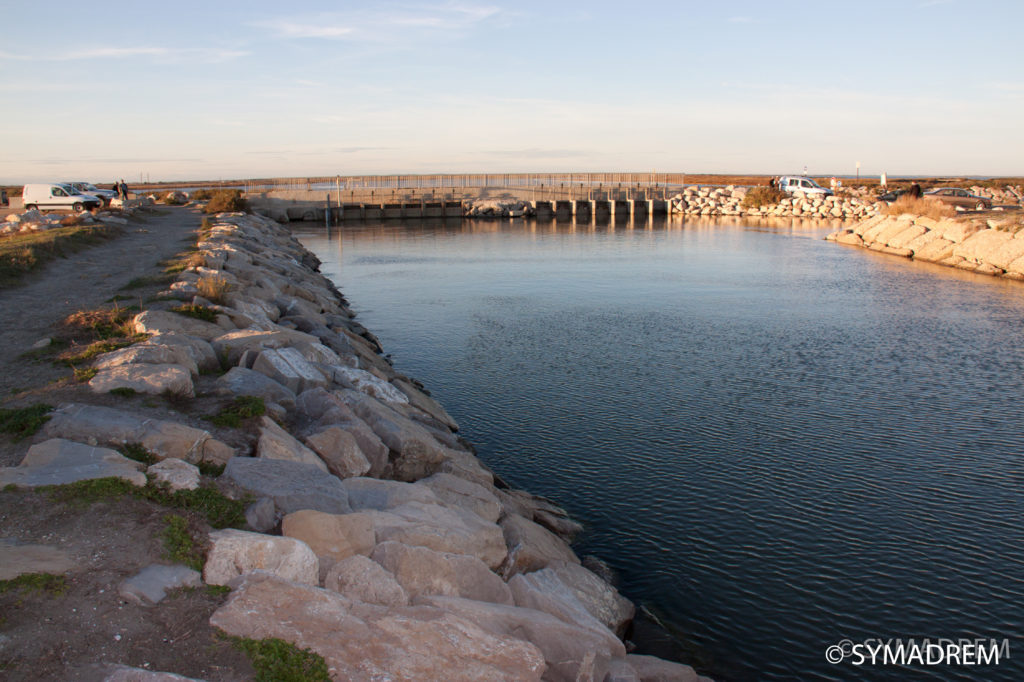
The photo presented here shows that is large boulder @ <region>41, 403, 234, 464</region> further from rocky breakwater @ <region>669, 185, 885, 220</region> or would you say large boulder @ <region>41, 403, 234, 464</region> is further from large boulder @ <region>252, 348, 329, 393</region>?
rocky breakwater @ <region>669, 185, 885, 220</region>

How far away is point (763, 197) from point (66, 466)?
7367 cm

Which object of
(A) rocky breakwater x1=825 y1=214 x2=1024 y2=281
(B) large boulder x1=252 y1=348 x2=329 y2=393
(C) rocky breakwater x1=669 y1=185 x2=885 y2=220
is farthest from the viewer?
(C) rocky breakwater x1=669 y1=185 x2=885 y2=220

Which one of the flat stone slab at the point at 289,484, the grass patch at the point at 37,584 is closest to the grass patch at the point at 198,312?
the flat stone slab at the point at 289,484

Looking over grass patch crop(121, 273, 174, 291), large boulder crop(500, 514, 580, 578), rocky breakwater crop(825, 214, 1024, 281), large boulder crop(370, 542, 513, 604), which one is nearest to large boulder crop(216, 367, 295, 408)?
large boulder crop(500, 514, 580, 578)

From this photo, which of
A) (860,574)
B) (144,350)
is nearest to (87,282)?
(144,350)

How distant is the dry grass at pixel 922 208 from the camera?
42.4 metres

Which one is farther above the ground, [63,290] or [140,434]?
[63,290]

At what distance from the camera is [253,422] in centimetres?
838

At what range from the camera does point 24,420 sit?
298 inches

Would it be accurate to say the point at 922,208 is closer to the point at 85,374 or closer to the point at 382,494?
the point at 382,494

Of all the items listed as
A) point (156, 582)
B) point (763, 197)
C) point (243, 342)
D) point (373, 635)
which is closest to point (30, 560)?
point (156, 582)

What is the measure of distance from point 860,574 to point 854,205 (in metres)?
63.4

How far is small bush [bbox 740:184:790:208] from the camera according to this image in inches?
2835

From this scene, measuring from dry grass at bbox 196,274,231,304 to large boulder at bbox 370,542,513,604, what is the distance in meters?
9.60
